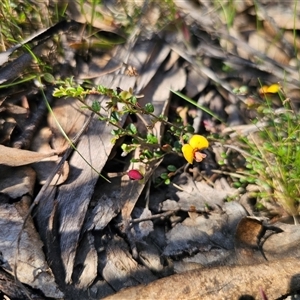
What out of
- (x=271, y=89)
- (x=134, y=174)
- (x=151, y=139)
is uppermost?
(x=271, y=89)

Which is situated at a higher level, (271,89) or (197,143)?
(271,89)

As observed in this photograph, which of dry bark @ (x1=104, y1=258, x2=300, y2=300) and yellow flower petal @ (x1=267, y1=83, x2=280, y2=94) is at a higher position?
yellow flower petal @ (x1=267, y1=83, x2=280, y2=94)

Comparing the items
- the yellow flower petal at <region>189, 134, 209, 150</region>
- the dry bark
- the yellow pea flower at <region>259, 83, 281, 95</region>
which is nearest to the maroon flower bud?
the yellow flower petal at <region>189, 134, 209, 150</region>

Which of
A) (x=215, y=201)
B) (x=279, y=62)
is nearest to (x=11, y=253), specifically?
(x=215, y=201)

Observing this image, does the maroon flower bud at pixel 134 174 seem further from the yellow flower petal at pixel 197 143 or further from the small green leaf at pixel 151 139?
the yellow flower petal at pixel 197 143

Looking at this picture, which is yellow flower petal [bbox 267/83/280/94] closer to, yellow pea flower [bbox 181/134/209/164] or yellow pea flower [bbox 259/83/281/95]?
yellow pea flower [bbox 259/83/281/95]

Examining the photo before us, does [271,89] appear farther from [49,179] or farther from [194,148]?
[49,179]

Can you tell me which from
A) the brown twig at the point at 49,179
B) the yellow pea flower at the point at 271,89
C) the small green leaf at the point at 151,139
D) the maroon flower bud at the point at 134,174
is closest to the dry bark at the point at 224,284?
the brown twig at the point at 49,179

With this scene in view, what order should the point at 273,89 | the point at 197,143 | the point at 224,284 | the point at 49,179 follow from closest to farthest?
the point at 224,284
the point at 49,179
the point at 197,143
the point at 273,89

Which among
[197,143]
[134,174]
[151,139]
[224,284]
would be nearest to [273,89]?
[197,143]
